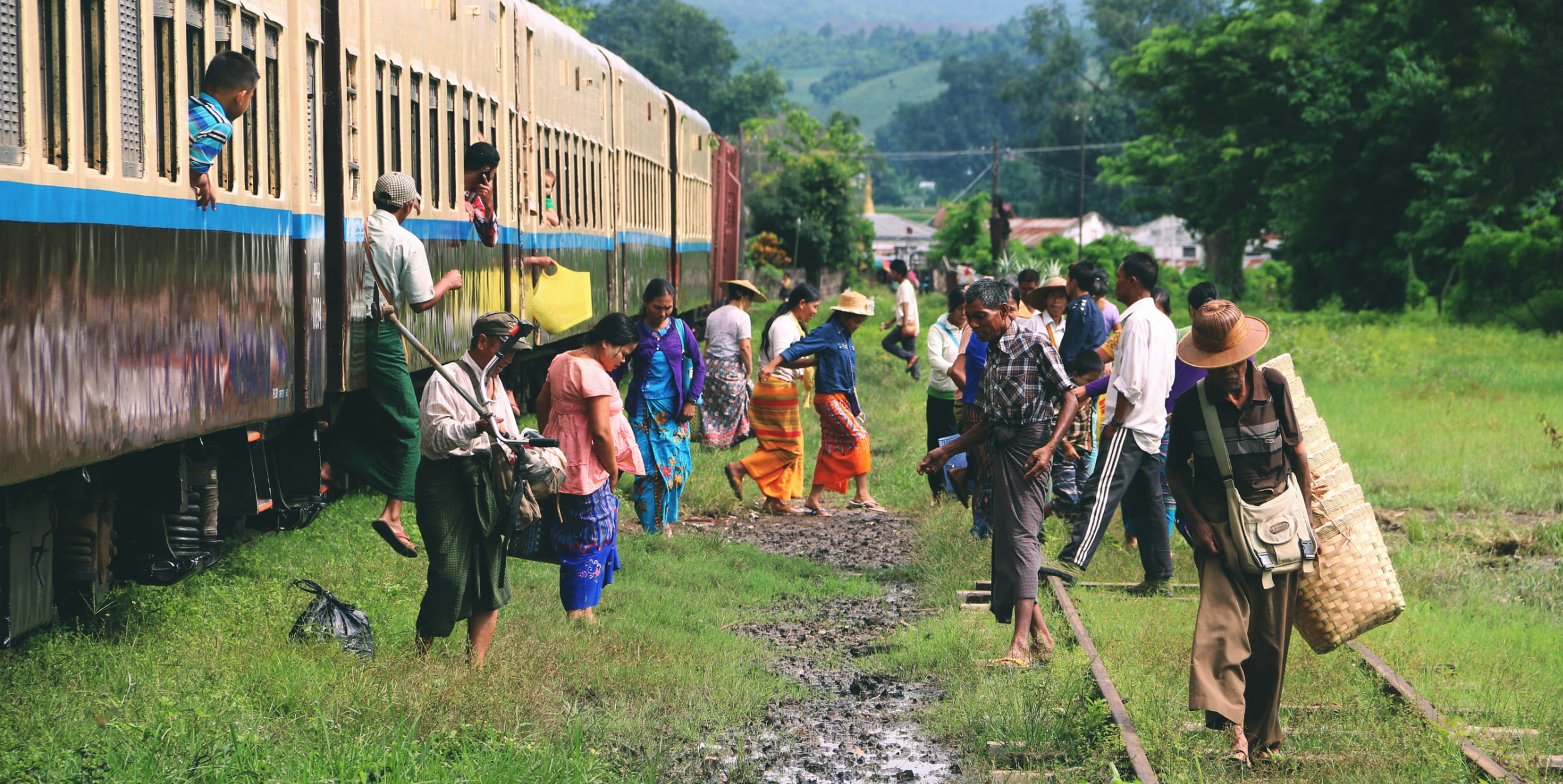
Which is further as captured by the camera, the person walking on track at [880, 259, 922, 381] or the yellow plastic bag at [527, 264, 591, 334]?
the person walking on track at [880, 259, 922, 381]

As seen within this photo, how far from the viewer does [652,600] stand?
834cm

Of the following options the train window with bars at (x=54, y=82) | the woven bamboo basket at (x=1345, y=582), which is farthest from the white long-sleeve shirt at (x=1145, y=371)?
the train window with bars at (x=54, y=82)

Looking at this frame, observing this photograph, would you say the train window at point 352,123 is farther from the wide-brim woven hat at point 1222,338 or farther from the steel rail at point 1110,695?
the wide-brim woven hat at point 1222,338

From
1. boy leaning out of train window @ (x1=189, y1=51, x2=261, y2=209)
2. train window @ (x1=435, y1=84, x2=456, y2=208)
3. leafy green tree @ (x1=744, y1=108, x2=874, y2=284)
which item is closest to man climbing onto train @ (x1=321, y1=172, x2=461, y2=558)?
boy leaning out of train window @ (x1=189, y1=51, x2=261, y2=209)

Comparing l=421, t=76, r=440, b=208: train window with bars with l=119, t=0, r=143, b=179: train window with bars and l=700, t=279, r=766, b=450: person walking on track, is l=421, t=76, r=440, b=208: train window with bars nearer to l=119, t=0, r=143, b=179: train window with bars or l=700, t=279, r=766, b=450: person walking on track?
l=700, t=279, r=766, b=450: person walking on track

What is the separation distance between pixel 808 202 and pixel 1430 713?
56.2 meters

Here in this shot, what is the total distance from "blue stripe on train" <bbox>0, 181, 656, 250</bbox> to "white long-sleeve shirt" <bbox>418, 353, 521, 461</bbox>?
1.15 metres

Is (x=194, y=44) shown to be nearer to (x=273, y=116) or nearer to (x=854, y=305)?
(x=273, y=116)

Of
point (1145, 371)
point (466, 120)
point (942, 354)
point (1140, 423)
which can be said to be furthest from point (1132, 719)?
point (466, 120)

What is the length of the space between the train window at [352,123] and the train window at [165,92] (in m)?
2.10

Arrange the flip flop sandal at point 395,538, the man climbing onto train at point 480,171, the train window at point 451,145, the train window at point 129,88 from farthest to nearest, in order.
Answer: the train window at point 451,145 → the man climbing onto train at point 480,171 → the flip flop sandal at point 395,538 → the train window at point 129,88

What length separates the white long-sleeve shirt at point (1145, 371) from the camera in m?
8.20

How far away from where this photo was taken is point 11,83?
4.84 meters

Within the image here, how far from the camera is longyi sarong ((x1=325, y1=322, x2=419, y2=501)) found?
27.4 feet
